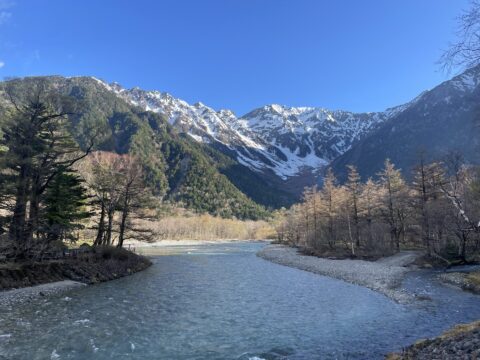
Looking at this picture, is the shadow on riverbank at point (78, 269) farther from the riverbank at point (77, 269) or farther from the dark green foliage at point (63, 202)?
the dark green foliage at point (63, 202)

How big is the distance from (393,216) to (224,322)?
56.2 meters

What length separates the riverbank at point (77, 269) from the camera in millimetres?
26422

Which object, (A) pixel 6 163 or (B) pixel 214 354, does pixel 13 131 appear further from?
(B) pixel 214 354

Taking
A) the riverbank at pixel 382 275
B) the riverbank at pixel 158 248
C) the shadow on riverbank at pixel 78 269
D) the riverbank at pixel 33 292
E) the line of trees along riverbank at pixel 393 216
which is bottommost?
the riverbank at pixel 158 248

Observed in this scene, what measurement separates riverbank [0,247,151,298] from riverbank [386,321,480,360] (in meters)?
24.6

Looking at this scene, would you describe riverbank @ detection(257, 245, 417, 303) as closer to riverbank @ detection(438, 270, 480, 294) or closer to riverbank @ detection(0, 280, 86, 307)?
riverbank @ detection(438, 270, 480, 294)

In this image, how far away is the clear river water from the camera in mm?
14055

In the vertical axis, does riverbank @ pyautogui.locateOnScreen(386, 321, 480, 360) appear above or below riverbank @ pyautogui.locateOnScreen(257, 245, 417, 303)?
above

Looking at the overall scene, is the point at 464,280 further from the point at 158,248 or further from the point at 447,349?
the point at 158,248

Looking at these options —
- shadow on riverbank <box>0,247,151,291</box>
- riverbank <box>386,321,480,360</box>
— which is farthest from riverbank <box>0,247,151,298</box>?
riverbank <box>386,321,480,360</box>

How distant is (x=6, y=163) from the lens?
30812 millimetres

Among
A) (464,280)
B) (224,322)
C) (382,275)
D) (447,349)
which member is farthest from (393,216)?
(447,349)

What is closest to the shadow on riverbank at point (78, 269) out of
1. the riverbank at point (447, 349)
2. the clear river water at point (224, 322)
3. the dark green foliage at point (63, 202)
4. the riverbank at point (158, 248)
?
the clear river water at point (224, 322)

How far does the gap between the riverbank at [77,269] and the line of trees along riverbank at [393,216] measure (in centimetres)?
3397
